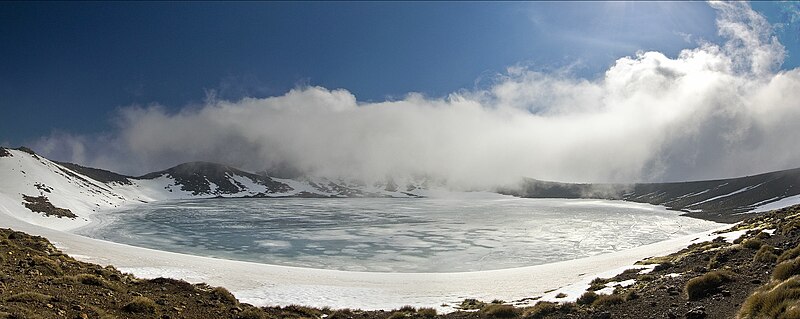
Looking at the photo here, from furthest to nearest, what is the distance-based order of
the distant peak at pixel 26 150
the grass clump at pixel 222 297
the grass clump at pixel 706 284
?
the distant peak at pixel 26 150
the grass clump at pixel 222 297
the grass clump at pixel 706 284

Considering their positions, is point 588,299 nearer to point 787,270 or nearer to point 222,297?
point 787,270

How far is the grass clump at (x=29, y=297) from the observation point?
1056cm

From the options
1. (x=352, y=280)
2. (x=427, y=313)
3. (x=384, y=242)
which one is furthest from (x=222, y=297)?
(x=384, y=242)

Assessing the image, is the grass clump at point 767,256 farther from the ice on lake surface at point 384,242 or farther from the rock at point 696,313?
the ice on lake surface at point 384,242

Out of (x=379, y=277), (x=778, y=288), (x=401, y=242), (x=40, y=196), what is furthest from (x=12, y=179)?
(x=778, y=288)

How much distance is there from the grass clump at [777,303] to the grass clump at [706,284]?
12.9ft

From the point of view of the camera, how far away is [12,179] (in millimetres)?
103188

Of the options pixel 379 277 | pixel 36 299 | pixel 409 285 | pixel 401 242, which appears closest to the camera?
pixel 36 299

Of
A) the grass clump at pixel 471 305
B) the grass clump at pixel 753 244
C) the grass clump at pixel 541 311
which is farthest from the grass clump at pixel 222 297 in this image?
the grass clump at pixel 753 244

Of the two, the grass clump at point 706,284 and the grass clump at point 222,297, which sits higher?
the grass clump at point 706,284

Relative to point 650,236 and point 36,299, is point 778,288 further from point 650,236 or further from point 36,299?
point 650,236

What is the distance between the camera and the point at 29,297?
11.0 metres

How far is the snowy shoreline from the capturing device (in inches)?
917

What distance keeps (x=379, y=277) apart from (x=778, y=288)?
2622cm
